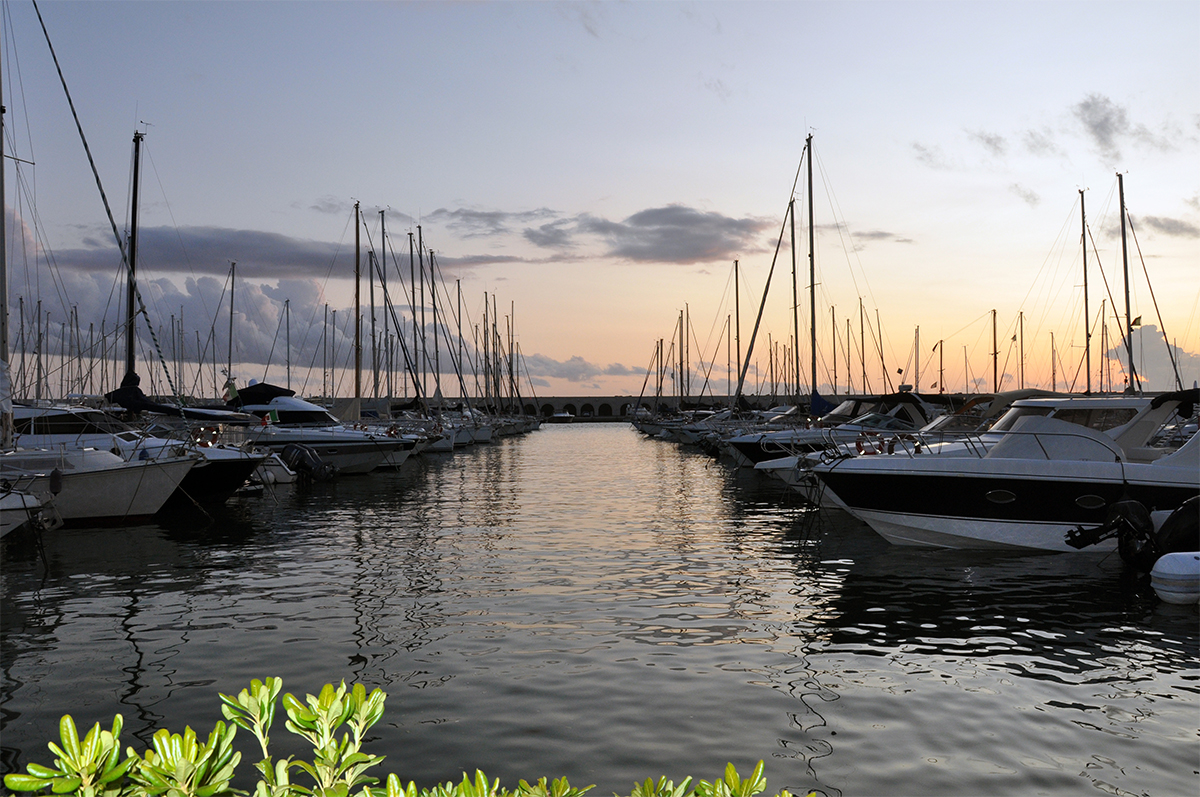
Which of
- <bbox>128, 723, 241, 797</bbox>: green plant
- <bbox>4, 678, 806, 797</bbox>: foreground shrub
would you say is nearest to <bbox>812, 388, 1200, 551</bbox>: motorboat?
<bbox>4, 678, 806, 797</bbox>: foreground shrub

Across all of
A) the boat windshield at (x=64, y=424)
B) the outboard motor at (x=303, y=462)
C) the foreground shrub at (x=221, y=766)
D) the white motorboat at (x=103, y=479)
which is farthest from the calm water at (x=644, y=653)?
the outboard motor at (x=303, y=462)

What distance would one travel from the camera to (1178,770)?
592 centimetres

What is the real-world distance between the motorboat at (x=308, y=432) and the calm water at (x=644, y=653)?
13272 mm

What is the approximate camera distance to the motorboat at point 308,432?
98.5 feet

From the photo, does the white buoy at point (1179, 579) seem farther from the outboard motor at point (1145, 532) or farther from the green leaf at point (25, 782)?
the green leaf at point (25, 782)

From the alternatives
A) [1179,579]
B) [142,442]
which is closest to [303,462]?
[142,442]

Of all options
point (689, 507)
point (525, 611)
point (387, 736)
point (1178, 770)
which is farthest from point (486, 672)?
point (689, 507)

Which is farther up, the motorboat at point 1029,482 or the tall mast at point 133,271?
the tall mast at point 133,271

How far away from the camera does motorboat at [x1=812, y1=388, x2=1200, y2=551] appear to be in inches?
522

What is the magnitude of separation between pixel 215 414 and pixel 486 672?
57.7 feet

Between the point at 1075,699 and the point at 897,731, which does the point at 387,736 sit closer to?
the point at 897,731

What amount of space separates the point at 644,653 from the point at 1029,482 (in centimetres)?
791

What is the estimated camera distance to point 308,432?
3034 centimetres

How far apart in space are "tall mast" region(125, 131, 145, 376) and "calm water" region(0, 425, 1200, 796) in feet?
29.9
